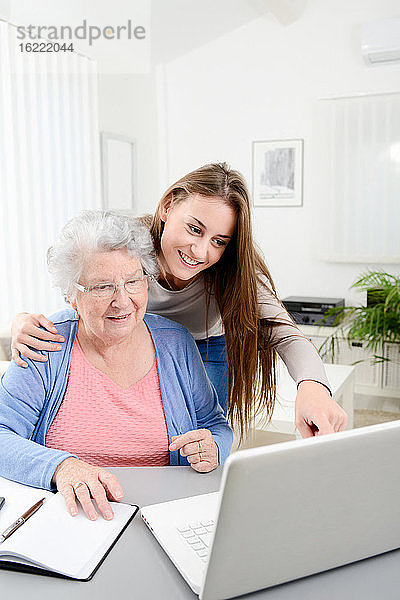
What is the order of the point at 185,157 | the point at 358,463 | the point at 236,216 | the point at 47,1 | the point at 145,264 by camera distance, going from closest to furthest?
the point at 358,463 < the point at 145,264 < the point at 236,216 < the point at 47,1 < the point at 185,157

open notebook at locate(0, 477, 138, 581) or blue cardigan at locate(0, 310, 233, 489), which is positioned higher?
blue cardigan at locate(0, 310, 233, 489)

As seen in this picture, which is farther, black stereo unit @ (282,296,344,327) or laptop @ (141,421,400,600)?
black stereo unit @ (282,296,344,327)

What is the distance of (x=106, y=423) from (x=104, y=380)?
99 mm

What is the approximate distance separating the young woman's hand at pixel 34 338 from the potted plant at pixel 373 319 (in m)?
2.83

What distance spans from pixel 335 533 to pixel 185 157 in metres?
4.55

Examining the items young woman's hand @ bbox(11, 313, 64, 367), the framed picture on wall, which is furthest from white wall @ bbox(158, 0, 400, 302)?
young woman's hand @ bbox(11, 313, 64, 367)

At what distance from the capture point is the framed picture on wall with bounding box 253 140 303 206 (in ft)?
15.8

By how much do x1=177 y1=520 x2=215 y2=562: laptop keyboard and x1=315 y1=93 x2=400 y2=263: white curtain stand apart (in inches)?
154

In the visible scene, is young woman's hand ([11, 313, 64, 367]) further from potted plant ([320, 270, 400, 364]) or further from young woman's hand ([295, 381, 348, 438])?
potted plant ([320, 270, 400, 364])

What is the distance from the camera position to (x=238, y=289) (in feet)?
5.29

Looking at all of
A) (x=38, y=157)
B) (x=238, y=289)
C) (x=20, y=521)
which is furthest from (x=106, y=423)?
(x=38, y=157)

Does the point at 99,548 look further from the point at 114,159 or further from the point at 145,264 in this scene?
the point at 114,159

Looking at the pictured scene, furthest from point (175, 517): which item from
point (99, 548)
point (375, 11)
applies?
point (375, 11)

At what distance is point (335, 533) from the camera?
0.85 m
